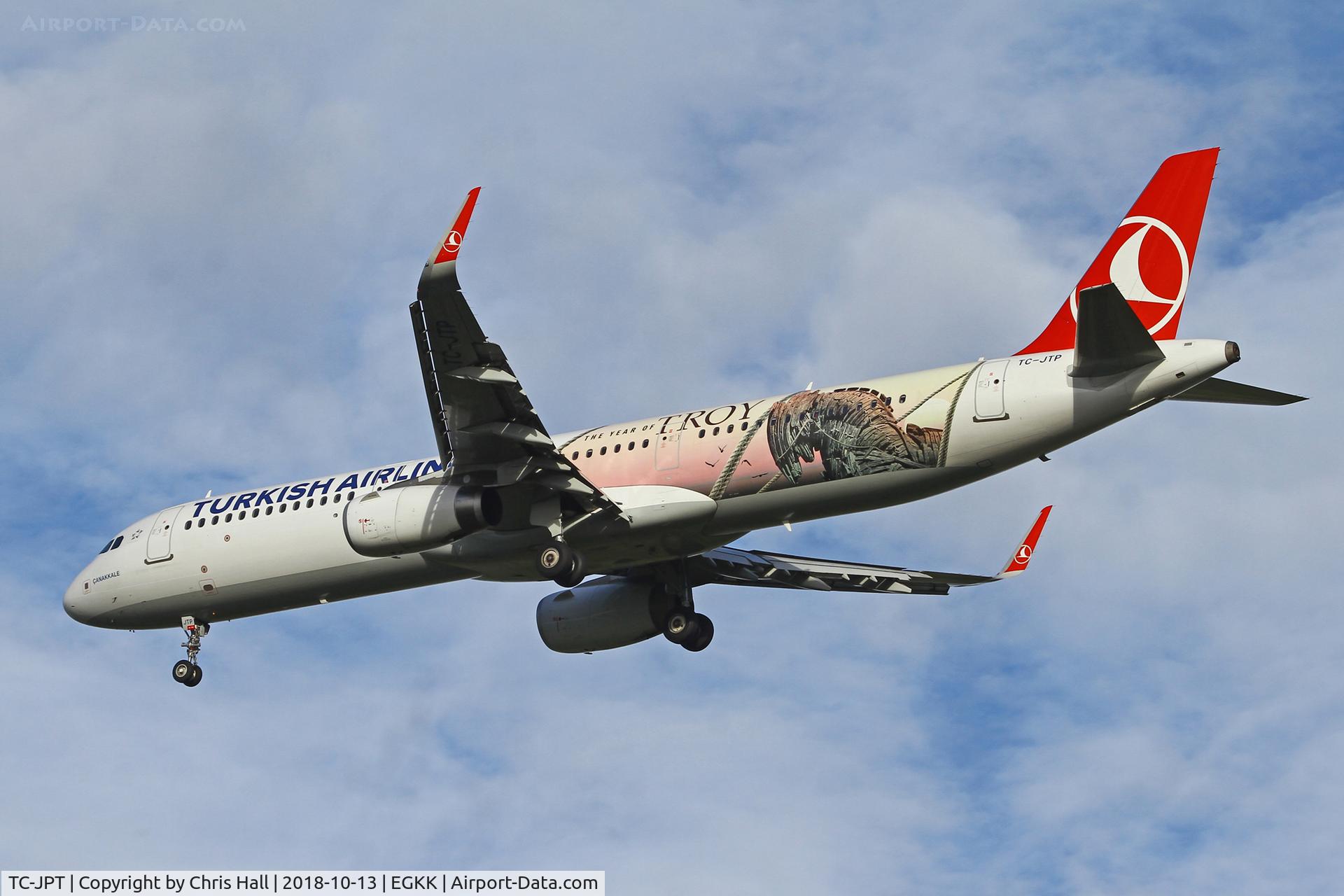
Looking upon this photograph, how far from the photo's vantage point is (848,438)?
26422 millimetres

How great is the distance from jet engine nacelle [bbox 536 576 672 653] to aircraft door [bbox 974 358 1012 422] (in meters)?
8.93

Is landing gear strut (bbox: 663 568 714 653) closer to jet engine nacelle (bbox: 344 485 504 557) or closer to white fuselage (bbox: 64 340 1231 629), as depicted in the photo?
white fuselage (bbox: 64 340 1231 629)

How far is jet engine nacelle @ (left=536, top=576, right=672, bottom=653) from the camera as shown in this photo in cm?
3216

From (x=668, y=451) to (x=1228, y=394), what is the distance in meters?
9.02

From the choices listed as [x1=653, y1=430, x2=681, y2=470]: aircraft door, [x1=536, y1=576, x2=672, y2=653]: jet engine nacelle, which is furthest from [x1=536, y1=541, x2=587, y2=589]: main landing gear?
[x1=536, y1=576, x2=672, y2=653]: jet engine nacelle

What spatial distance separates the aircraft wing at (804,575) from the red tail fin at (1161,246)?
699cm

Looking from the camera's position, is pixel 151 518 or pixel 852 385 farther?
pixel 151 518

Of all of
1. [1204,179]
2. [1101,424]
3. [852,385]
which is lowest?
[1101,424]

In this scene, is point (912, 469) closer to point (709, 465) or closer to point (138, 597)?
point (709, 465)

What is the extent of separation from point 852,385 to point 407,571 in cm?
912

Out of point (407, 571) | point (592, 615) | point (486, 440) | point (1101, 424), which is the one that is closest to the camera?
point (1101, 424)

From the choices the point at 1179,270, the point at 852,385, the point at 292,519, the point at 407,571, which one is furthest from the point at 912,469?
the point at 292,519

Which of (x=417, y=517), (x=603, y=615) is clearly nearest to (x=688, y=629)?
(x=603, y=615)

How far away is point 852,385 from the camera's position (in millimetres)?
27094
